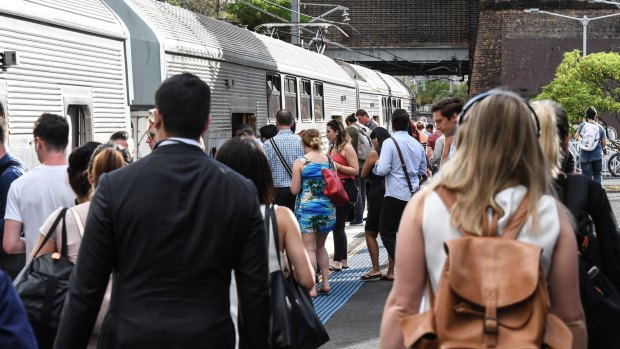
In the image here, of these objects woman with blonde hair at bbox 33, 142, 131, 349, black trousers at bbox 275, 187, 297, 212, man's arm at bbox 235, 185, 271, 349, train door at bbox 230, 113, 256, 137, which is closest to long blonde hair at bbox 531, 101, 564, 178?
man's arm at bbox 235, 185, 271, 349

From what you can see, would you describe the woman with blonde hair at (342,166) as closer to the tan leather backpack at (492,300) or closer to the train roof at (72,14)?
the train roof at (72,14)

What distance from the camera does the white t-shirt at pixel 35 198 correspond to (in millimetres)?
5824

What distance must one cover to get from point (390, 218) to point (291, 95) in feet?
40.1

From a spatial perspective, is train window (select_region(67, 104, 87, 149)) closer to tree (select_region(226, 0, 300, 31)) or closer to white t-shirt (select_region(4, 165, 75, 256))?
white t-shirt (select_region(4, 165, 75, 256))

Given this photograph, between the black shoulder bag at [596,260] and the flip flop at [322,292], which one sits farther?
the flip flop at [322,292]

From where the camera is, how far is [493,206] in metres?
3.17

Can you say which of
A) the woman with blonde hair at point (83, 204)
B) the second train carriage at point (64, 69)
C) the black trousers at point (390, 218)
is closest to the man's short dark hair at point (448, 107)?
the black trousers at point (390, 218)

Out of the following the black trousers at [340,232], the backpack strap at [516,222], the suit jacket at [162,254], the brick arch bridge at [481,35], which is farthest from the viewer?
the brick arch bridge at [481,35]

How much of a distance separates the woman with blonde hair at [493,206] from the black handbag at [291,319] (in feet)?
4.24

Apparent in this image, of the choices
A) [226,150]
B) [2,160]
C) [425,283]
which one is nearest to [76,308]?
[425,283]

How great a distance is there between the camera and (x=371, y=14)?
204ft

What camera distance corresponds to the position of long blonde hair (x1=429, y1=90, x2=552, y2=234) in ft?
10.4

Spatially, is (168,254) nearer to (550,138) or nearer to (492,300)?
(492,300)

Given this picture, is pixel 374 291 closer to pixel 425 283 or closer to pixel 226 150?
pixel 226 150
